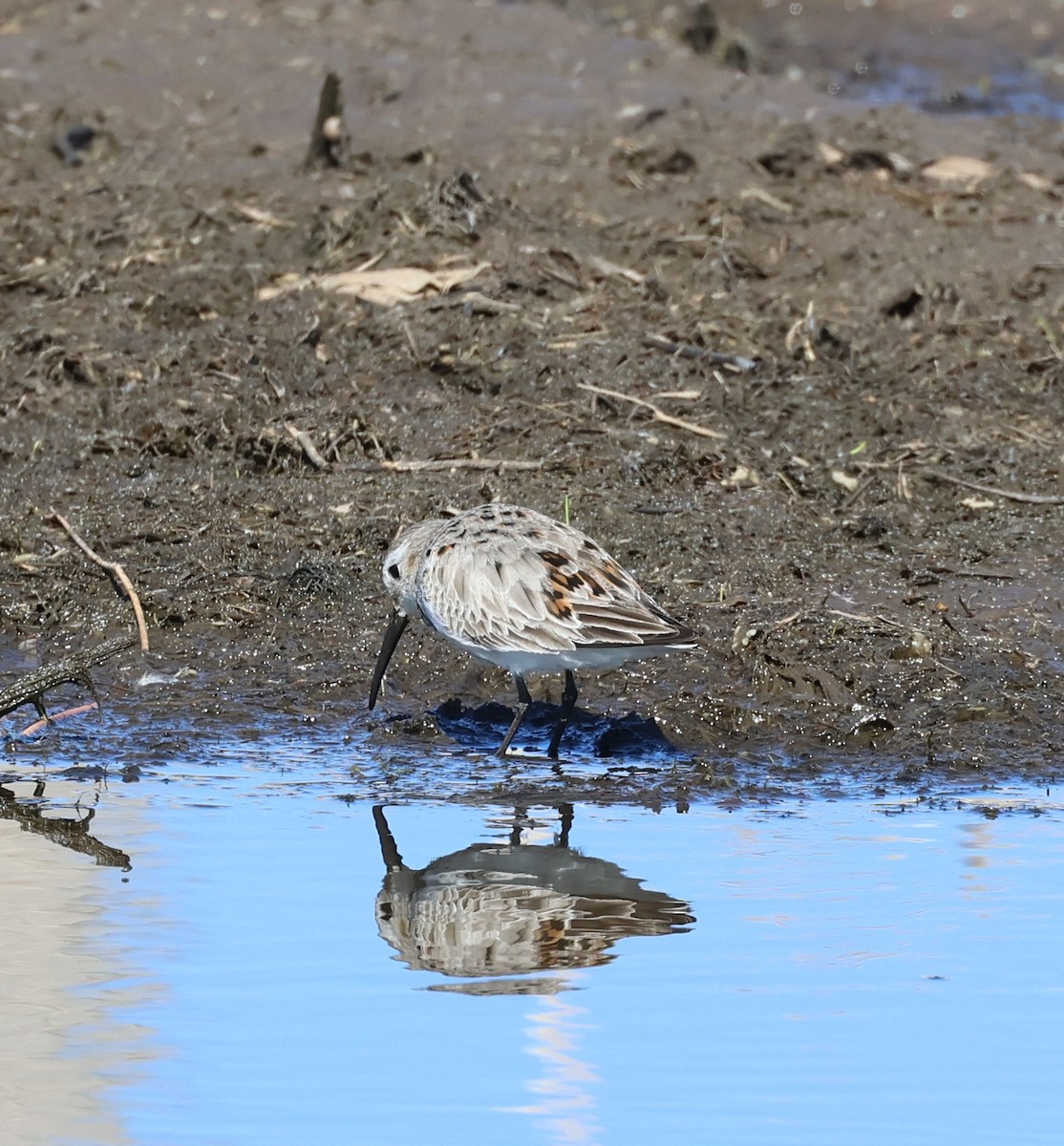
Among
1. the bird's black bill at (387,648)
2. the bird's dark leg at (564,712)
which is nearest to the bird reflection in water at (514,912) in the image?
the bird's dark leg at (564,712)

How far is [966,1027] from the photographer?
5.48 metres

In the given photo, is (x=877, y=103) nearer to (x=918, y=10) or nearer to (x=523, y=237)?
(x=918, y=10)

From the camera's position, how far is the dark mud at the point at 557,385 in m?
9.23

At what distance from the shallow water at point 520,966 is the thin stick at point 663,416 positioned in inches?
143

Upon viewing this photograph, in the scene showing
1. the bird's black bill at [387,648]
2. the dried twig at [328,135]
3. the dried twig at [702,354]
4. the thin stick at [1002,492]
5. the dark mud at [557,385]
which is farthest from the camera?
the dried twig at [328,135]

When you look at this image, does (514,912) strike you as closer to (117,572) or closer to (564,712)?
(564,712)

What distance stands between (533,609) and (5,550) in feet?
10.5

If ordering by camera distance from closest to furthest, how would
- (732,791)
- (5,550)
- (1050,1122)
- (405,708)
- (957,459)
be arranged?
(1050,1122), (732,791), (405,708), (5,550), (957,459)

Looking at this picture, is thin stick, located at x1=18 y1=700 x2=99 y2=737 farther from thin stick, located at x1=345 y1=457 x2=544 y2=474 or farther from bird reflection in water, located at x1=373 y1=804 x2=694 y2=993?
thin stick, located at x1=345 y1=457 x2=544 y2=474

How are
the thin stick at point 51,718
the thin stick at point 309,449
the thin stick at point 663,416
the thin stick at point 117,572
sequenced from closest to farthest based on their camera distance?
the thin stick at point 51,718, the thin stick at point 117,572, the thin stick at point 309,449, the thin stick at point 663,416

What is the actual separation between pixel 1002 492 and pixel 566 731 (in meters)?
3.18

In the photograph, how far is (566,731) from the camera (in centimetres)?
881

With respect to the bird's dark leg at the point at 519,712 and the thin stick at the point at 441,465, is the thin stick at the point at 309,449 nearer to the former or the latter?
the thin stick at the point at 441,465

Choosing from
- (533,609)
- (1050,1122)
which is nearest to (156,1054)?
(1050,1122)
